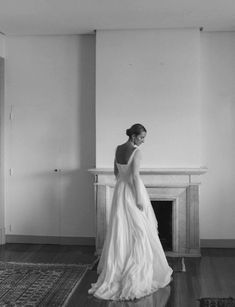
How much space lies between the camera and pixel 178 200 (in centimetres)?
532

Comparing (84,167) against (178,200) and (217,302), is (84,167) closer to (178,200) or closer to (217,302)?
(178,200)

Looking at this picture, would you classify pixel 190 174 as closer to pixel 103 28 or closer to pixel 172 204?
pixel 172 204

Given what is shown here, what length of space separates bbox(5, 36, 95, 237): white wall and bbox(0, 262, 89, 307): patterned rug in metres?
1.14

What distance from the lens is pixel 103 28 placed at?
5.46m

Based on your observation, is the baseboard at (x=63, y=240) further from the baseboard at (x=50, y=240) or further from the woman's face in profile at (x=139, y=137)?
the woman's face in profile at (x=139, y=137)

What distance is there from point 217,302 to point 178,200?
6.05ft

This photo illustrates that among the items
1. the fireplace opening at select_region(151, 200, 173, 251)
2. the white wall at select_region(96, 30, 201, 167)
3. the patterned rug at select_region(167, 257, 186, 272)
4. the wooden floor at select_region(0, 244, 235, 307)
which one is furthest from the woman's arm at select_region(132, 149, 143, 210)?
the fireplace opening at select_region(151, 200, 173, 251)

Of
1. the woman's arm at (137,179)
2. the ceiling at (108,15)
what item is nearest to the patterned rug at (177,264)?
the woman's arm at (137,179)

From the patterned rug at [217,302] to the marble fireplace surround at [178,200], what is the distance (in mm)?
1548

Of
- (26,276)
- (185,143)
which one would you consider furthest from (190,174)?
(26,276)

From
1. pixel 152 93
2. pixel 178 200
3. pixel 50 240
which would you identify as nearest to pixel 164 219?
pixel 178 200

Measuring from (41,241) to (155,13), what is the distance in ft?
11.2

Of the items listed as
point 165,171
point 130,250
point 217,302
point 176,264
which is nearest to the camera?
point 217,302

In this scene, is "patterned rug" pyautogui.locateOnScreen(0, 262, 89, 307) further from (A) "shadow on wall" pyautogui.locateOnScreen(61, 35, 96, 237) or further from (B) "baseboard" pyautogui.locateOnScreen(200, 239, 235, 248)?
(B) "baseboard" pyautogui.locateOnScreen(200, 239, 235, 248)
